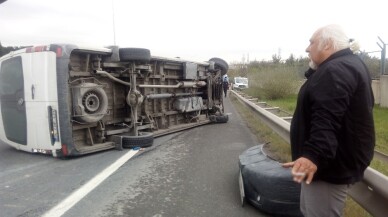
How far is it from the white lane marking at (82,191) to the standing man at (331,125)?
8.60ft

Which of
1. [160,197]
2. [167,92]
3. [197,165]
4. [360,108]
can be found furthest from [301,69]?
[360,108]

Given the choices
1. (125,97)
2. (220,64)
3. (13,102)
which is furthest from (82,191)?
(220,64)

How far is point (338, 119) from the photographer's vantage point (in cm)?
219

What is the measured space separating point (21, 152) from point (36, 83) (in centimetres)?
150

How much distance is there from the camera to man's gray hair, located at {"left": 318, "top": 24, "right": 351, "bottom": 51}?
7.75ft

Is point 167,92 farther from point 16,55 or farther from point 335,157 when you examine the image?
point 335,157

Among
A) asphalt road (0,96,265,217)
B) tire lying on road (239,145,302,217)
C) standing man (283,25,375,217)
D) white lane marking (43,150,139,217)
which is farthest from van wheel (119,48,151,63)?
standing man (283,25,375,217)

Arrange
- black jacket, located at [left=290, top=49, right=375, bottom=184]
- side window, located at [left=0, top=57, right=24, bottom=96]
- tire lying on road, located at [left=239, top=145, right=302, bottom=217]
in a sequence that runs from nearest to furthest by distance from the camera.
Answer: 1. black jacket, located at [left=290, top=49, right=375, bottom=184]
2. tire lying on road, located at [left=239, top=145, right=302, bottom=217]
3. side window, located at [left=0, top=57, right=24, bottom=96]

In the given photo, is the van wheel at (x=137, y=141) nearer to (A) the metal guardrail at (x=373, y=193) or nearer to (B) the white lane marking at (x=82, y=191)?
(B) the white lane marking at (x=82, y=191)

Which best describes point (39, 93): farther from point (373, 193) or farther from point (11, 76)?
point (373, 193)

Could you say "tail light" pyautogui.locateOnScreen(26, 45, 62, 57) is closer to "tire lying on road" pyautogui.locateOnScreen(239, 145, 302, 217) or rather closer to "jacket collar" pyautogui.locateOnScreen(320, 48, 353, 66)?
"tire lying on road" pyautogui.locateOnScreen(239, 145, 302, 217)

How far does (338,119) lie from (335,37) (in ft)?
1.77

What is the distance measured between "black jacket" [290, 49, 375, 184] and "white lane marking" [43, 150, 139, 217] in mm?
2709

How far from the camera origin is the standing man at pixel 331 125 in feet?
7.16
